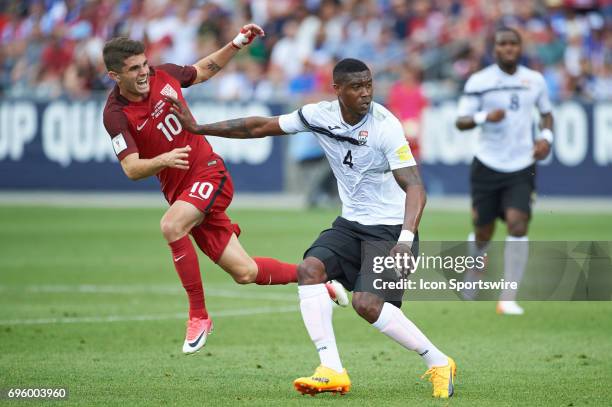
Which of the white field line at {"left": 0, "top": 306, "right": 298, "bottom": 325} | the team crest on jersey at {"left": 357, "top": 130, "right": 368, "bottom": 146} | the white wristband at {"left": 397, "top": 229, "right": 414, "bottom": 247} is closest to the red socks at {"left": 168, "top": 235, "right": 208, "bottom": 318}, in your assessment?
the team crest on jersey at {"left": 357, "top": 130, "right": 368, "bottom": 146}

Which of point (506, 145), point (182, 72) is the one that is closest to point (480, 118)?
point (506, 145)

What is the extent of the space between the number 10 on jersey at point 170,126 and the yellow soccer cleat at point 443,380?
9.46 ft

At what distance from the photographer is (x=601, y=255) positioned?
9453 millimetres

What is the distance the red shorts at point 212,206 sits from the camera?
9.16 meters

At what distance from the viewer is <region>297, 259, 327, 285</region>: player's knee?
7973 millimetres

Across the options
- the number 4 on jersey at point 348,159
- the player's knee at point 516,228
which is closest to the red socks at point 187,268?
the number 4 on jersey at point 348,159

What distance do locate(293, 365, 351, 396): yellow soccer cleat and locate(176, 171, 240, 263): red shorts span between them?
1.99 meters

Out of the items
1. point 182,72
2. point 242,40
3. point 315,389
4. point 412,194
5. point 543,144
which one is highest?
point 242,40

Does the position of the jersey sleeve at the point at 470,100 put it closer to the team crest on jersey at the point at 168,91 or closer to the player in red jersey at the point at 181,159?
the player in red jersey at the point at 181,159

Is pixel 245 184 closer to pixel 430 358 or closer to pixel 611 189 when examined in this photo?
pixel 611 189

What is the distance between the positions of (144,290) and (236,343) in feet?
12.6

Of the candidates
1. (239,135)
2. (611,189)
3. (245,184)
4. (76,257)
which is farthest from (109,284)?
(611,189)

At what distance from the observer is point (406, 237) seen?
7.51 m

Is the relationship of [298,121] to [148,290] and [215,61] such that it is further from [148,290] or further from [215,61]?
[148,290]
